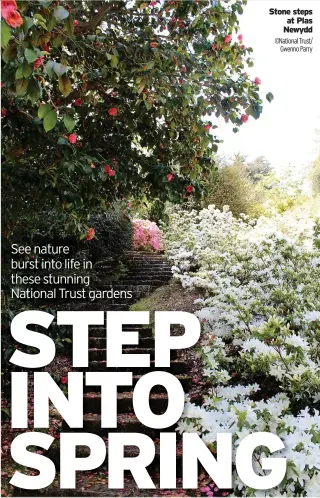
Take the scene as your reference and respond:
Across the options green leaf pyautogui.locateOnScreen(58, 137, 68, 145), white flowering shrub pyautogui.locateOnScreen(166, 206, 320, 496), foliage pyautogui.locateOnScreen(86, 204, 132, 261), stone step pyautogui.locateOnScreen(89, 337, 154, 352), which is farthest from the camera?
foliage pyautogui.locateOnScreen(86, 204, 132, 261)

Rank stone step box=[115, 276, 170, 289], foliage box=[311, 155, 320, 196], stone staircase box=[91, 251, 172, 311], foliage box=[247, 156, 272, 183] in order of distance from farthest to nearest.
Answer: foliage box=[247, 156, 272, 183], foliage box=[311, 155, 320, 196], stone step box=[115, 276, 170, 289], stone staircase box=[91, 251, 172, 311]

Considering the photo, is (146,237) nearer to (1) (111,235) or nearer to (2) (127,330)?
(1) (111,235)

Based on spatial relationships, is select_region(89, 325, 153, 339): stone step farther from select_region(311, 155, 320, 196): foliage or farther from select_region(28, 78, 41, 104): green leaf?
select_region(311, 155, 320, 196): foliage

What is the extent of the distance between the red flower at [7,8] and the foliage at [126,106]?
3.63 ft

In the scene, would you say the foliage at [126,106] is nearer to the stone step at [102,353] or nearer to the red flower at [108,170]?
the red flower at [108,170]

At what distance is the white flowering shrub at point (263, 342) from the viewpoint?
182cm

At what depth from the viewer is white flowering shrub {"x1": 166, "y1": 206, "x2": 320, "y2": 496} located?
1.82 m

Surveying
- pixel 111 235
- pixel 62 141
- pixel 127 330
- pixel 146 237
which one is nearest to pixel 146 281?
pixel 111 235

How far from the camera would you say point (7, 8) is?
5.04 feet

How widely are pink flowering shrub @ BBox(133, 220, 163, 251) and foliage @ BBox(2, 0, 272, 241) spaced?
240 centimetres

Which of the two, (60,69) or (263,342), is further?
(263,342)

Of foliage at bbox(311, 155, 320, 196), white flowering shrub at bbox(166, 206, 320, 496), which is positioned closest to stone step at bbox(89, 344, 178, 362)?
white flowering shrub at bbox(166, 206, 320, 496)

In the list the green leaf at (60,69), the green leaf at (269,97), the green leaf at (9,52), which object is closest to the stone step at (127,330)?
the green leaf at (269,97)

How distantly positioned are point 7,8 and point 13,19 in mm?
47
